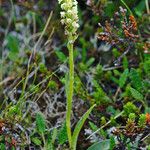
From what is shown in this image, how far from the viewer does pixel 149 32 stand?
2811 millimetres

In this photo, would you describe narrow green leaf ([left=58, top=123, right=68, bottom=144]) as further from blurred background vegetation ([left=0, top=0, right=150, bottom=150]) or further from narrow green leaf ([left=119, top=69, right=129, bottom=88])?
narrow green leaf ([left=119, top=69, right=129, bottom=88])

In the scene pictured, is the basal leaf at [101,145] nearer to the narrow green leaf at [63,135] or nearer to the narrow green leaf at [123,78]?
the narrow green leaf at [63,135]

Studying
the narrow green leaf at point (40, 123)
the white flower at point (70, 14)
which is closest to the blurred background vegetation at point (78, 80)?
the narrow green leaf at point (40, 123)

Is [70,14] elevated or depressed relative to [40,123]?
elevated

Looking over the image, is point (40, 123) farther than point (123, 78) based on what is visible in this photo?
No

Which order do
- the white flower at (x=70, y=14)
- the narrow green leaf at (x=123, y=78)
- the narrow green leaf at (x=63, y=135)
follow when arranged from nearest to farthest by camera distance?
the white flower at (x=70, y=14) → the narrow green leaf at (x=63, y=135) → the narrow green leaf at (x=123, y=78)

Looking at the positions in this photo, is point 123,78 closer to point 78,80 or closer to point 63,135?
point 78,80

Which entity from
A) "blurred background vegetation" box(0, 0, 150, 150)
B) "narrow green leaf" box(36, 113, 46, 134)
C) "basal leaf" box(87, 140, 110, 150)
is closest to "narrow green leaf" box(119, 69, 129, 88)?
"blurred background vegetation" box(0, 0, 150, 150)

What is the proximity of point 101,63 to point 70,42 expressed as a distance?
1.06 meters

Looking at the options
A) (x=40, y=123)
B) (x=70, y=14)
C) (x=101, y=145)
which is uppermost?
(x=70, y=14)

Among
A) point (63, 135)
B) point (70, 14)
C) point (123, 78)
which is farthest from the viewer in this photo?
point (123, 78)

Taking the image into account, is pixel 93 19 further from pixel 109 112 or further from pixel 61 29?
pixel 109 112

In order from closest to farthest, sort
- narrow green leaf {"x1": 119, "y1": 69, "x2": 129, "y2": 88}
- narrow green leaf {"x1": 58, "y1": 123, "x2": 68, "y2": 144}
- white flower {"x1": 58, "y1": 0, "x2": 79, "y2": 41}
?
1. white flower {"x1": 58, "y1": 0, "x2": 79, "y2": 41}
2. narrow green leaf {"x1": 58, "y1": 123, "x2": 68, "y2": 144}
3. narrow green leaf {"x1": 119, "y1": 69, "x2": 129, "y2": 88}

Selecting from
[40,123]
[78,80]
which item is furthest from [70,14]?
[78,80]
